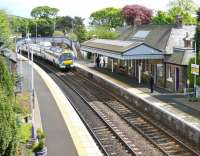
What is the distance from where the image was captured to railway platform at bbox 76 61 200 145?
24.4 metres

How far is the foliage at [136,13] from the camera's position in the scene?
366 ft

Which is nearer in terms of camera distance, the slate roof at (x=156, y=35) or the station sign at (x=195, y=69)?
the station sign at (x=195, y=69)

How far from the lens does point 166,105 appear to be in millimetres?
30766

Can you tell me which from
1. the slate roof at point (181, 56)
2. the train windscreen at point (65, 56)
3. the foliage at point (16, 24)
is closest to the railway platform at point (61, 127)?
the foliage at point (16, 24)

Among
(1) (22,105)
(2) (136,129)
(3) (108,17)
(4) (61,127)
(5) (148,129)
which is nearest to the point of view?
(4) (61,127)

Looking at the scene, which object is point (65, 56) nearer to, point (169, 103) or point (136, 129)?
point (169, 103)

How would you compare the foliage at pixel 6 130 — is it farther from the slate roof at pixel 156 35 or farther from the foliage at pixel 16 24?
the slate roof at pixel 156 35

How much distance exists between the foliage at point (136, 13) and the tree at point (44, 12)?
152 ft

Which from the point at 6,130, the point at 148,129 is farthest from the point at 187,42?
the point at 6,130

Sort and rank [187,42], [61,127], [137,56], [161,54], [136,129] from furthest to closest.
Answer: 1. [137,56]
2. [161,54]
3. [187,42]
4. [136,129]
5. [61,127]

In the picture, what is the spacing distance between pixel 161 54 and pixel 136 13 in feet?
235

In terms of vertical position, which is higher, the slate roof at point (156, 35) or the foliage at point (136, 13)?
the foliage at point (136, 13)

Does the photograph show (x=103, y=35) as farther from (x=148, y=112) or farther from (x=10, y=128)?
(x=10, y=128)

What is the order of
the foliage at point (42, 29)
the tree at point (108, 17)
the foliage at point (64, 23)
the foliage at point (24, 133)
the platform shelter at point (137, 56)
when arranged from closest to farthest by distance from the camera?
the foliage at point (24, 133) < the platform shelter at point (137, 56) < the tree at point (108, 17) < the foliage at point (42, 29) < the foliage at point (64, 23)
